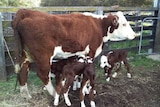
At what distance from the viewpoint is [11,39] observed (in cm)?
473

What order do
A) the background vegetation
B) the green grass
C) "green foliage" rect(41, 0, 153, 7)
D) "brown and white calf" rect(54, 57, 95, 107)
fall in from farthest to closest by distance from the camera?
the background vegetation
"green foliage" rect(41, 0, 153, 7)
the green grass
"brown and white calf" rect(54, 57, 95, 107)

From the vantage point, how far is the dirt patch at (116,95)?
3.76 metres

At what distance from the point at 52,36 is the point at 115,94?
1565 mm

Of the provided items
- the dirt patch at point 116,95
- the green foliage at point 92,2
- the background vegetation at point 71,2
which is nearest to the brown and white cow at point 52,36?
the dirt patch at point 116,95

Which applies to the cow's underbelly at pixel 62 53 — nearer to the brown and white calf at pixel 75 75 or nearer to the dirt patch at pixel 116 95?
the brown and white calf at pixel 75 75

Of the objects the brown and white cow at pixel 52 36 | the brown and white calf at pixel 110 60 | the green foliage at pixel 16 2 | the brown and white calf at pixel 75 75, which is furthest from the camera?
the green foliage at pixel 16 2

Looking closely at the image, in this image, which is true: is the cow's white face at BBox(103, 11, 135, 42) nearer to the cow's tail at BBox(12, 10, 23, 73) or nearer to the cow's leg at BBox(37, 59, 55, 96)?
the cow's leg at BBox(37, 59, 55, 96)

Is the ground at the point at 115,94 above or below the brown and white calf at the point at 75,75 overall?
below

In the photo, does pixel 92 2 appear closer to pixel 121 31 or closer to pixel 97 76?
pixel 97 76

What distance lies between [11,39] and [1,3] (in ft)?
25.7

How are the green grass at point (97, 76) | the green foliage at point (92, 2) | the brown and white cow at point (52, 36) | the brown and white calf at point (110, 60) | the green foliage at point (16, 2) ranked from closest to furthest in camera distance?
the brown and white cow at point (52, 36) → the green grass at point (97, 76) → the brown and white calf at point (110, 60) → the green foliage at point (92, 2) → the green foliage at point (16, 2)

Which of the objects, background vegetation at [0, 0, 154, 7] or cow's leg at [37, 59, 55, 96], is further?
background vegetation at [0, 0, 154, 7]

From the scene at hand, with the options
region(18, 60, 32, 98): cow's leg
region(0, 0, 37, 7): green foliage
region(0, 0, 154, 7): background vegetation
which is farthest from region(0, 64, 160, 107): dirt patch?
region(0, 0, 37, 7): green foliage

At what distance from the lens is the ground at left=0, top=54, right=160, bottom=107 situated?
3.77 m
